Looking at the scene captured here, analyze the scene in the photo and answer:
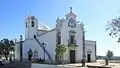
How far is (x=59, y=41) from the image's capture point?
49969 mm

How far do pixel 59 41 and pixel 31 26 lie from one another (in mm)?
10604

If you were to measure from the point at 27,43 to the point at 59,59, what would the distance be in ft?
36.6

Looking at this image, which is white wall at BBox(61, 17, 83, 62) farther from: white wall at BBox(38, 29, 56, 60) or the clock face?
white wall at BBox(38, 29, 56, 60)

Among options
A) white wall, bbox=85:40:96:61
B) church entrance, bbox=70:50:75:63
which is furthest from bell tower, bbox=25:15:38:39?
white wall, bbox=85:40:96:61

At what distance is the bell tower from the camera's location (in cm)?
5725

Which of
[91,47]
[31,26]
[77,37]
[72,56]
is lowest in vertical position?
[72,56]

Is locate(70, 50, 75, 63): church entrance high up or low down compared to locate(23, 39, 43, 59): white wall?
down

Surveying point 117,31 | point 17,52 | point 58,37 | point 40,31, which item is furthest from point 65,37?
point 117,31

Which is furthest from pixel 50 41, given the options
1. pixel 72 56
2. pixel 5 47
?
pixel 5 47

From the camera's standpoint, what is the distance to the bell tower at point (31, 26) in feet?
188

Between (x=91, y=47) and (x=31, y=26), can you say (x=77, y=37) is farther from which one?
(x=31, y=26)

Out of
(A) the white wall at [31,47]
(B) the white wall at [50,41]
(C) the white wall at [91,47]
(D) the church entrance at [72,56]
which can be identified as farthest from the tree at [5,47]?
(C) the white wall at [91,47]

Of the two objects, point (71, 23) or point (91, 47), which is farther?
point (91, 47)

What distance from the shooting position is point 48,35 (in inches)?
2012
